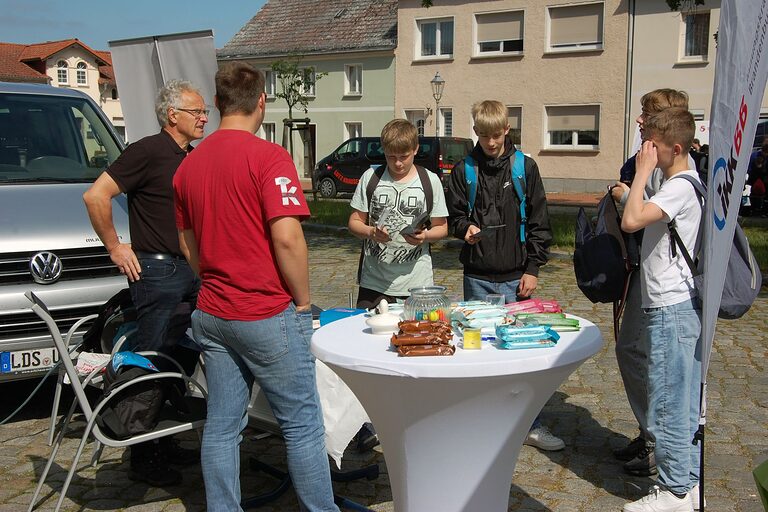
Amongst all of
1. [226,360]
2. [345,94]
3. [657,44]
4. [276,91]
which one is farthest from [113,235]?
[276,91]

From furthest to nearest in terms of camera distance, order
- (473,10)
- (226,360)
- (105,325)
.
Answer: (473,10), (105,325), (226,360)

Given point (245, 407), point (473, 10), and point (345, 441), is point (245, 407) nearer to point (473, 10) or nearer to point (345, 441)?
point (345, 441)

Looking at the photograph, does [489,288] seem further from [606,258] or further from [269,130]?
[269,130]

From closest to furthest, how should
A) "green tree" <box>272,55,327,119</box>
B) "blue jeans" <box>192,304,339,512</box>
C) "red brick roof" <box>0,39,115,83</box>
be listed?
1. "blue jeans" <box>192,304,339,512</box>
2. "green tree" <box>272,55,327,119</box>
3. "red brick roof" <box>0,39,115,83</box>

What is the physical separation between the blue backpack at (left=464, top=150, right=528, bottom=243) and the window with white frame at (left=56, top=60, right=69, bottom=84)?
66.4 m

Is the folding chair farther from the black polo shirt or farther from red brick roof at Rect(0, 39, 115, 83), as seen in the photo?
red brick roof at Rect(0, 39, 115, 83)

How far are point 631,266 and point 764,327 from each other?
461cm

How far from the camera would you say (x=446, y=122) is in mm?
36094

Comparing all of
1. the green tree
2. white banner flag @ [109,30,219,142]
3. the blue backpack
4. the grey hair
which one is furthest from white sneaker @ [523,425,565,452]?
the green tree

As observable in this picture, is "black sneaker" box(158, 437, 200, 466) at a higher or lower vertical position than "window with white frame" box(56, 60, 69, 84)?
lower

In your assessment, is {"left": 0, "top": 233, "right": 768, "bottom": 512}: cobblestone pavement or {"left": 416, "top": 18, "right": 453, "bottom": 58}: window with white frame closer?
{"left": 0, "top": 233, "right": 768, "bottom": 512}: cobblestone pavement

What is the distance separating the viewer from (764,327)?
8.20 m

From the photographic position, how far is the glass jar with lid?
3.66 m

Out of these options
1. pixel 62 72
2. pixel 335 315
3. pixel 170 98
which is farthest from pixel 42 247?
pixel 62 72
